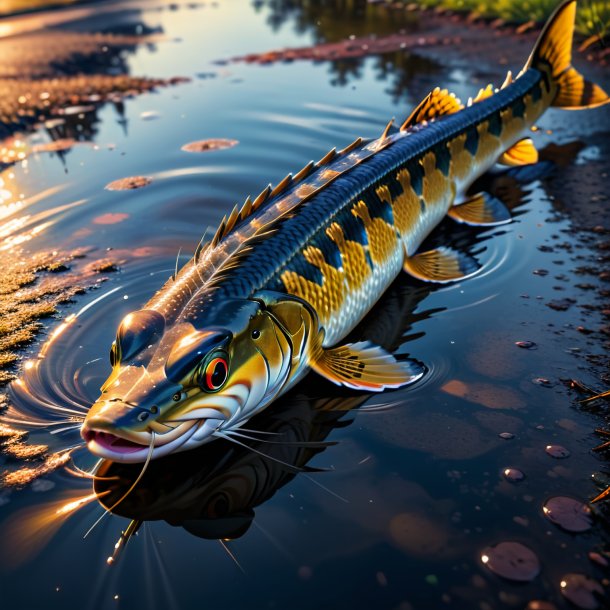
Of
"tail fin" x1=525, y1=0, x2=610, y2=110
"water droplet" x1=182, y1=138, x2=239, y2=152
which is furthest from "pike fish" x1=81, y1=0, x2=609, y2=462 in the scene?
"water droplet" x1=182, y1=138, x2=239, y2=152

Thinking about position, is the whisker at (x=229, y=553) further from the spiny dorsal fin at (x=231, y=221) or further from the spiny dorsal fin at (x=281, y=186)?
the spiny dorsal fin at (x=281, y=186)

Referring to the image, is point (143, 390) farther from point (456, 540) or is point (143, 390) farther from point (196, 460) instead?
point (456, 540)

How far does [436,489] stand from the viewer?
10.5 ft

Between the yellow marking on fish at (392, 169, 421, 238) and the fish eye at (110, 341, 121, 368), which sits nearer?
the fish eye at (110, 341, 121, 368)

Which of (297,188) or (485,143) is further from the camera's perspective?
(485,143)

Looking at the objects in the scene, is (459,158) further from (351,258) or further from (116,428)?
(116,428)

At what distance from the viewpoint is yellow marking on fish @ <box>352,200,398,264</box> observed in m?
4.54

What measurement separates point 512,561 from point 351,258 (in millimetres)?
2262

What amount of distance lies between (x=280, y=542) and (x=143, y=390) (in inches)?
40.4

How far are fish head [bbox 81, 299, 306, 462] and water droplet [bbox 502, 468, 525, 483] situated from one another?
1383mm

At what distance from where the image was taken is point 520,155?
720cm

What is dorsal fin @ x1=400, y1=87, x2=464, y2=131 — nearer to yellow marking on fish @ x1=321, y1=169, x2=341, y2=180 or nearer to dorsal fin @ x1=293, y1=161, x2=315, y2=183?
yellow marking on fish @ x1=321, y1=169, x2=341, y2=180

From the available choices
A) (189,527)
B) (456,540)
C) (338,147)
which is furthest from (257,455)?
(338,147)

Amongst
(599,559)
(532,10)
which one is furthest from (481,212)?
(532,10)
